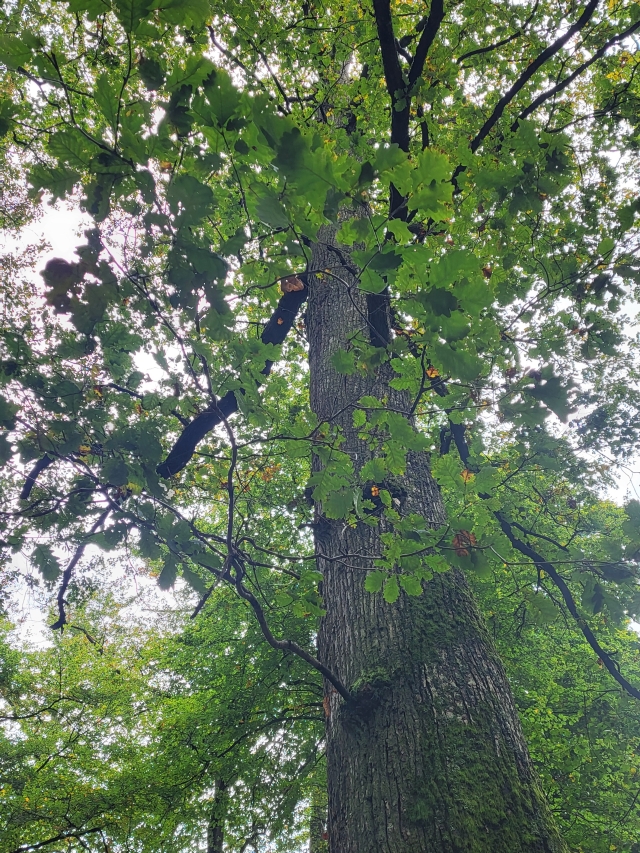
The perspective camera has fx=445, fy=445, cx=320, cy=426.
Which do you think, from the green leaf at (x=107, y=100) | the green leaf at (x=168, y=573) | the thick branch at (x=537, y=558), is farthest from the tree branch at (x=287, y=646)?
the thick branch at (x=537, y=558)

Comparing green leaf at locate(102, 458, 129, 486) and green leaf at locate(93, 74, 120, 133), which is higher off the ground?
green leaf at locate(93, 74, 120, 133)

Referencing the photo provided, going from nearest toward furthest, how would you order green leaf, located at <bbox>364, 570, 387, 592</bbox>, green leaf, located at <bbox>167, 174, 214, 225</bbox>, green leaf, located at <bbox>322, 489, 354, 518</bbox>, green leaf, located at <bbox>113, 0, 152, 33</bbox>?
green leaf, located at <bbox>113, 0, 152, 33</bbox> → green leaf, located at <bbox>167, 174, 214, 225</bbox> → green leaf, located at <bbox>364, 570, 387, 592</bbox> → green leaf, located at <bbox>322, 489, 354, 518</bbox>

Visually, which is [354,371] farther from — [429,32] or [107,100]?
[429,32]

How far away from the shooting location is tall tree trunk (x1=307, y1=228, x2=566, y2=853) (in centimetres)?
140

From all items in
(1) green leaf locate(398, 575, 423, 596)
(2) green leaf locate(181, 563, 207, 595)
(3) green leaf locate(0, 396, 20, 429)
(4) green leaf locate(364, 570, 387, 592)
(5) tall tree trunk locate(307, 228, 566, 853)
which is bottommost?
(5) tall tree trunk locate(307, 228, 566, 853)

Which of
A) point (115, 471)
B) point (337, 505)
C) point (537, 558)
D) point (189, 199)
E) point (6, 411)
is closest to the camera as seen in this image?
point (189, 199)

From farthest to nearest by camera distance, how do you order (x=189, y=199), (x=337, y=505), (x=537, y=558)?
1. (x=537, y=558)
2. (x=337, y=505)
3. (x=189, y=199)

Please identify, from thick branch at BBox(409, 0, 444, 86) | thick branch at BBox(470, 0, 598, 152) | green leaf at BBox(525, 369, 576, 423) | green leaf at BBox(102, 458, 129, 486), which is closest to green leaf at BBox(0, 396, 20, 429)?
green leaf at BBox(102, 458, 129, 486)

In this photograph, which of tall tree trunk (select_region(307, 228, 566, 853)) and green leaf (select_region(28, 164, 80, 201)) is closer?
green leaf (select_region(28, 164, 80, 201))

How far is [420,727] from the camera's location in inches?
64.4

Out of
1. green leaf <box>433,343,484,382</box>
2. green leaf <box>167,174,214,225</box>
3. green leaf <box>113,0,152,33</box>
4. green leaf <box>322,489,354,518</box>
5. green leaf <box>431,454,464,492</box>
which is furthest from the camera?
green leaf <box>322,489,354,518</box>

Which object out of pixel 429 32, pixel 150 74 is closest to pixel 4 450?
pixel 150 74

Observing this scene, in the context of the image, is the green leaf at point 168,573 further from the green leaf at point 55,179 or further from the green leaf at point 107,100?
the green leaf at point 107,100

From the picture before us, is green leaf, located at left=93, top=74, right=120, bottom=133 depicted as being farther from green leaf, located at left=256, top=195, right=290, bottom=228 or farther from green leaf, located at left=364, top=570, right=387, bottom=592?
green leaf, located at left=364, top=570, right=387, bottom=592
